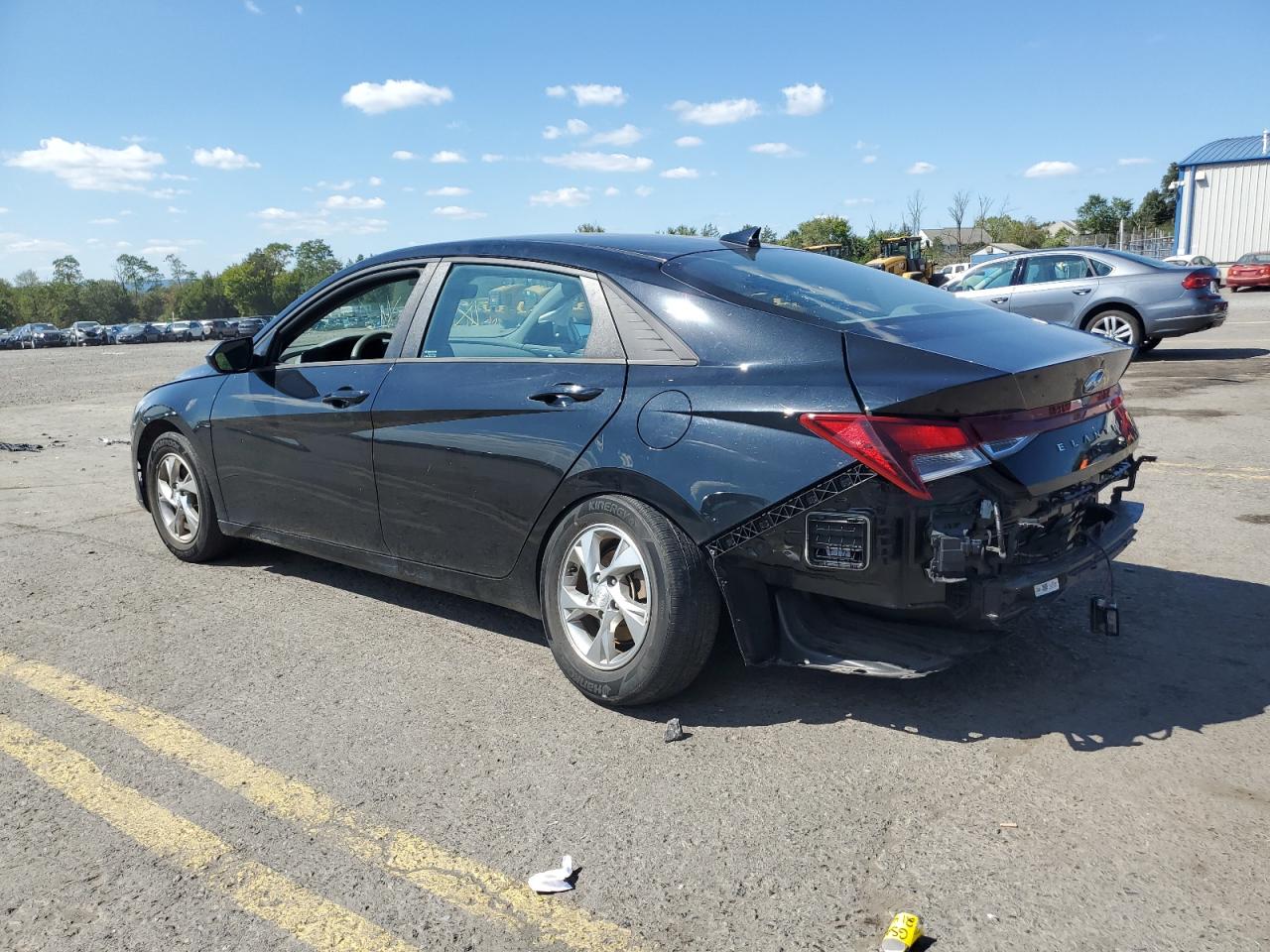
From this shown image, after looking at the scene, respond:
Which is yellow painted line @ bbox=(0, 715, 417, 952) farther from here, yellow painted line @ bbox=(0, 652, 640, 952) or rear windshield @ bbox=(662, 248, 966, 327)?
rear windshield @ bbox=(662, 248, 966, 327)

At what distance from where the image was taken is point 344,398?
174 inches

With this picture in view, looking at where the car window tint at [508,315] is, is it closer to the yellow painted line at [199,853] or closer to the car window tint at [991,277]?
the yellow painted line at [199,853]

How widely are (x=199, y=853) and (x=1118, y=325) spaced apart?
13.7m

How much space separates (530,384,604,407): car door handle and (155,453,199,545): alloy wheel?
2655mm

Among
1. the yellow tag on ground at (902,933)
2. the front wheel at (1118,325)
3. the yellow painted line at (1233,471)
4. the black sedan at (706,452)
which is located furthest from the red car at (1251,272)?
the yellow tag on ground at (902,933)

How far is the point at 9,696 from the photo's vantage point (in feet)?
12.5

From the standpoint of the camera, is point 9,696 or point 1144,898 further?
point 9,696

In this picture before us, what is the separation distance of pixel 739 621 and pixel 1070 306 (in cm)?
1202

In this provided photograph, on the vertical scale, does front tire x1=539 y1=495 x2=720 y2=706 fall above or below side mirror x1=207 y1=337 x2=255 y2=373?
below

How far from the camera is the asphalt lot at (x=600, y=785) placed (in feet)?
7.78

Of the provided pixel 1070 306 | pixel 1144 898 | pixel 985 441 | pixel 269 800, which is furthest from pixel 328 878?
pixel 1070 306

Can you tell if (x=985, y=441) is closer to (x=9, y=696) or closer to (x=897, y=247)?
(x=9, y=696)

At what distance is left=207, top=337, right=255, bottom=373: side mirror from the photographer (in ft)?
16.5

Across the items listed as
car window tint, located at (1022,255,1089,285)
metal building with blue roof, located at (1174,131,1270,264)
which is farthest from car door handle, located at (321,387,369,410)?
metal building with blue roof, located at (1174,131,1270,264)
